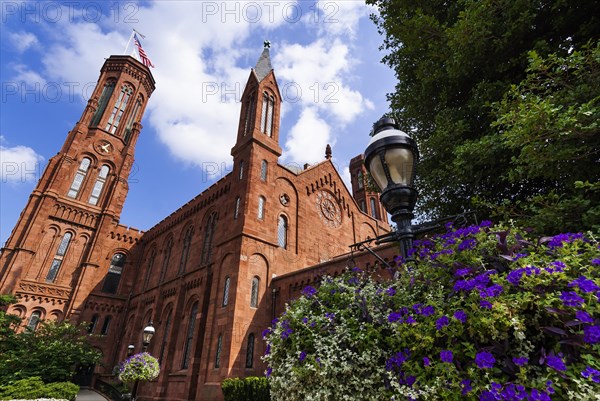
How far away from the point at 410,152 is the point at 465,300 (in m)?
1.76

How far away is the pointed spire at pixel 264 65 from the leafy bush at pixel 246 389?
1824cm

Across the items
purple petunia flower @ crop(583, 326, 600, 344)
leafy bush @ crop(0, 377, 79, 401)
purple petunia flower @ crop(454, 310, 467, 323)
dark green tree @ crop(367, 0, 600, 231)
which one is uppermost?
dark green tree @ crop(367, 0, 600, 231)

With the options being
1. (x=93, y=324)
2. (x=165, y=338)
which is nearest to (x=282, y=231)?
(x=165, y=338)

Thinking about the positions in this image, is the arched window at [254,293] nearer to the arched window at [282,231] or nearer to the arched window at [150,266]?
the arched window at [282,231]

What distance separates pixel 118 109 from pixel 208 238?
25.3 m

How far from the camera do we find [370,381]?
8.34 ft

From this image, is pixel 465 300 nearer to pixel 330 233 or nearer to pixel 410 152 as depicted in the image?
pixel 410 152

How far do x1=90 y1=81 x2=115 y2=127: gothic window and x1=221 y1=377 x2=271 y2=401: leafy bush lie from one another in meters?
33.7

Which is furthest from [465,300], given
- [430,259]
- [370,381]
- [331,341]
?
[331,341]

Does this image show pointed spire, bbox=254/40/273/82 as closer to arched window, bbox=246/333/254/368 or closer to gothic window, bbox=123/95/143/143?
arched window, bbox=246/333/254/368

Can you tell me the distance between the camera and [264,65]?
2288cm

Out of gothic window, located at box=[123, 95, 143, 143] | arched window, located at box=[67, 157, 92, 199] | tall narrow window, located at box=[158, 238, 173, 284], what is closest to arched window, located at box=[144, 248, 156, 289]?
tall narrow window, located at box=[158, 238, 173, 284]

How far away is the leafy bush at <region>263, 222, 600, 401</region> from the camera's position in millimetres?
1879

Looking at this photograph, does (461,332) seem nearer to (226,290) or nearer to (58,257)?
(226,290)
